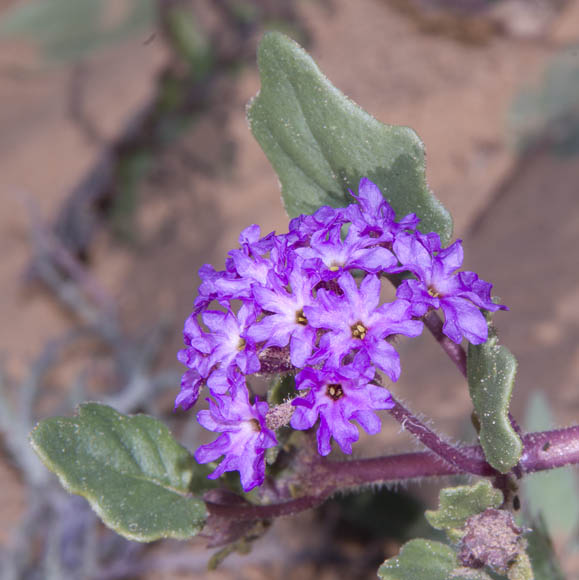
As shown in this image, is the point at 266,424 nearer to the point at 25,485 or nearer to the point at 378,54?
the point at 25,485

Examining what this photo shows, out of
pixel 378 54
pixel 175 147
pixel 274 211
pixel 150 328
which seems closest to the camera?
pixel 150 328

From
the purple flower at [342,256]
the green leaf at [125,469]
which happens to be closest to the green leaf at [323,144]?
the purple flower at [342,256]

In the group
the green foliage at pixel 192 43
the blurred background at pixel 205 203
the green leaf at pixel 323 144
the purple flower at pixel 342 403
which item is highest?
the green foliage at pixel 192 43

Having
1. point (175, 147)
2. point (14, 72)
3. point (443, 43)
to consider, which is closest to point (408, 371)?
point (175, 147)

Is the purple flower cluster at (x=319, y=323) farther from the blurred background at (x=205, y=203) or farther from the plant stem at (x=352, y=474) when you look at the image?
the blurred background at (x=205, y=203)

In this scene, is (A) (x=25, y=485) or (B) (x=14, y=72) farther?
(B) (x=14, y=72)

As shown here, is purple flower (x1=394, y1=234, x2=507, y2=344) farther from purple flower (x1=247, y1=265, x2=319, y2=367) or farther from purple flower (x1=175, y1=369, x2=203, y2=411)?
purple flower (x1=175, y1=369, x2=203, y2=411)
